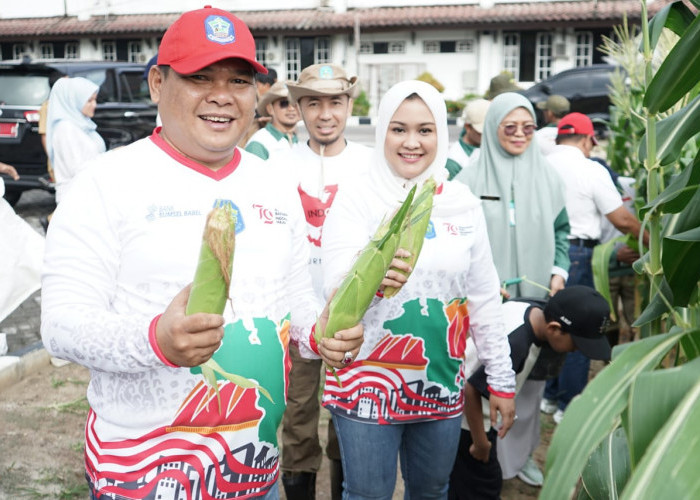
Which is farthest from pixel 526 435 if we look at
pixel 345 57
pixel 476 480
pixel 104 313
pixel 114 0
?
pixel 114 0

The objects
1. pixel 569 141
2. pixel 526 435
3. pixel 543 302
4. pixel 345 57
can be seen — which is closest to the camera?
pixel 543 302

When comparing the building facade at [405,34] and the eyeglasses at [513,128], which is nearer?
the eyeglasses at [513,128]

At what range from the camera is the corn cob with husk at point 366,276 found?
1884 millimetres

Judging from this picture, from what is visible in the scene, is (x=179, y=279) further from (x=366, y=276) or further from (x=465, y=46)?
(x=465, y=46)

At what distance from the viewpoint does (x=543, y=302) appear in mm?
3516

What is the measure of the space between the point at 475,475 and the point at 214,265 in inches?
85.6

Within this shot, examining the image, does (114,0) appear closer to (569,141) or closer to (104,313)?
(569,141)

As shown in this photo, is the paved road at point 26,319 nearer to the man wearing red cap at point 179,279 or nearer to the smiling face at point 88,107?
the smiling face at point 88,107

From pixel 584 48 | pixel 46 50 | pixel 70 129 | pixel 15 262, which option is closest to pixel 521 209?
pixel 15 262

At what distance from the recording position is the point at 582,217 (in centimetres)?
472

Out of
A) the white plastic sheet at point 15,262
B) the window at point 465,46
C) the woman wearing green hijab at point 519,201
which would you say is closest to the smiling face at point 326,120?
the woman wearing green hijab at point 519,201

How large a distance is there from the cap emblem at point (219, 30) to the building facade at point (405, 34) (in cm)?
2605

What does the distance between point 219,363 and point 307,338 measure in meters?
0.38

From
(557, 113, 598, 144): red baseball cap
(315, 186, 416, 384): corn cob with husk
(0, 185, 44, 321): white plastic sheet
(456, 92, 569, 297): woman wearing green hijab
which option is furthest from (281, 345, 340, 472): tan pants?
(557, 113, 598, 144): red baseball cap
